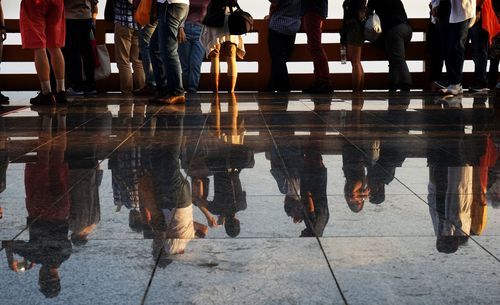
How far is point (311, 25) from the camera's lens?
47.5ft

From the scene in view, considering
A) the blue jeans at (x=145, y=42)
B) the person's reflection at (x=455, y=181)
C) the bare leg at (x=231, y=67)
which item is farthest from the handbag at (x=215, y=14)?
the person's reflection at (x=455, y=181)

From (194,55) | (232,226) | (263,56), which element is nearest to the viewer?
(232,226)

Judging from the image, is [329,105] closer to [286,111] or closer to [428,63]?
[286,111]

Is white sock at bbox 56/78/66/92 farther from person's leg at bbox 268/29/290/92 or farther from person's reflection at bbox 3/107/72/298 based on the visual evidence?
person's reflection at bbox 3/107/72/298

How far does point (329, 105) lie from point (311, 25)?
10.5ft

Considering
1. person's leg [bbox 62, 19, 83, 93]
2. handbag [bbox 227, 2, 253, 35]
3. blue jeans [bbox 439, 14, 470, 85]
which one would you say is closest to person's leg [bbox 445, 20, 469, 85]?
blue jeans [bbox 439, 14, 470, 85]

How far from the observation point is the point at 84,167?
5.94 meters

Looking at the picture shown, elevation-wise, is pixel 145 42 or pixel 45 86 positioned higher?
pixel 145 42

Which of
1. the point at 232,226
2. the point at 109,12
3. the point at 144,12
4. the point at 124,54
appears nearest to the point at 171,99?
the point at 144,12

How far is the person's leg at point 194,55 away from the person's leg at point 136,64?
2.66 feet

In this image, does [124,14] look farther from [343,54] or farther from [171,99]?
[343,54]

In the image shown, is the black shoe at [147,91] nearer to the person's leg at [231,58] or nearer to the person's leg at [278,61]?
the person's leg at [231,58]

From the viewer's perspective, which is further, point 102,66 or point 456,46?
point 102,66

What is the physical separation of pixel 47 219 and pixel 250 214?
97 cm
